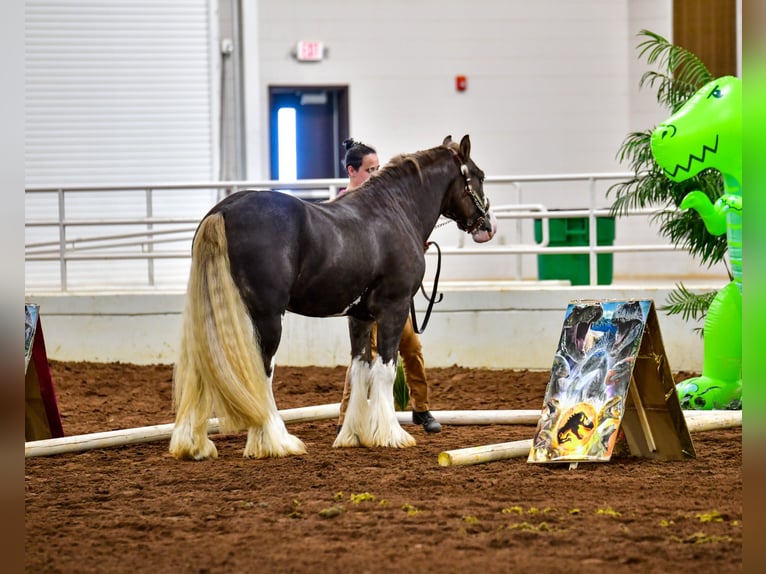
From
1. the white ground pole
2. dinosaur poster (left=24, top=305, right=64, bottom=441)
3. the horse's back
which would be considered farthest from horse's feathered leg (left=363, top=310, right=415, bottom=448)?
dinosaur poster (left=24, top=305, right=64, bottom=441)

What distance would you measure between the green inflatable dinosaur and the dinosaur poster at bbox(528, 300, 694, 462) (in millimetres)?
1839

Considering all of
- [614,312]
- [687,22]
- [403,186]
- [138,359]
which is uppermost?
[687,22]

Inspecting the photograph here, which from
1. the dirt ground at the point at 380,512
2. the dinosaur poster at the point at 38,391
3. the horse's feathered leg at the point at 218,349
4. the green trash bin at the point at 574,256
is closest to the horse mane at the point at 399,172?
the horse's feathered leg at the point at 218,349

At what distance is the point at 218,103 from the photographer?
43.9 ft

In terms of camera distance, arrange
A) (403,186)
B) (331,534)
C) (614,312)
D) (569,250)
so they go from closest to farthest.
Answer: (331,534) → (614,312) → (403,186) → (569,250)

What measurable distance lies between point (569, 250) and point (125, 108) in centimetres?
663

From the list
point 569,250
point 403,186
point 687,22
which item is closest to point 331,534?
point 403,186

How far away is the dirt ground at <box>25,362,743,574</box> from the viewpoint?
3100mm

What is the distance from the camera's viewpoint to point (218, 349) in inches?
192

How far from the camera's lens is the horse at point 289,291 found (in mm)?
4906

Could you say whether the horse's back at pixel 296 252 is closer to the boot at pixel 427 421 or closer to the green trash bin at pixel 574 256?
the boot at pixel 427 421

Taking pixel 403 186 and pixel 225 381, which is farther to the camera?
pixel 403 186

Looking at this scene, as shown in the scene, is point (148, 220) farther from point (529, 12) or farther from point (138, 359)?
point (529, 12)

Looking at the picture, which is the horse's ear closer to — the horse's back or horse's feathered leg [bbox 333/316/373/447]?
the horse's back
